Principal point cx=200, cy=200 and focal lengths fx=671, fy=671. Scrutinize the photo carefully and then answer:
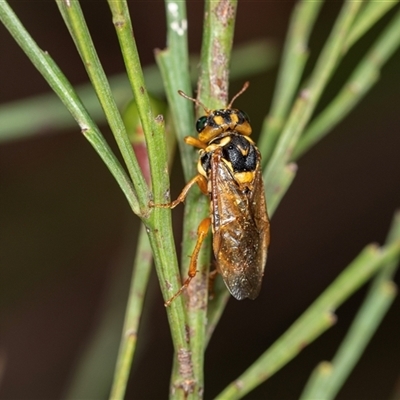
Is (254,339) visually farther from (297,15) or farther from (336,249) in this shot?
(297,15)

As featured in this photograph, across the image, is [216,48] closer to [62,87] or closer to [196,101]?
[196,101]

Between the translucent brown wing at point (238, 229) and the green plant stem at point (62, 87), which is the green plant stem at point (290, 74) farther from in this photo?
the green plant stem at point (62, 87)

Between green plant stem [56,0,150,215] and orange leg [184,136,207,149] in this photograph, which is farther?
orange leg [184,136,207,149]

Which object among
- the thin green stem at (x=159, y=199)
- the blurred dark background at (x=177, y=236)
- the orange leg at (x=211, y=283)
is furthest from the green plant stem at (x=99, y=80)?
the blurred dark background at (x=177, y=236)

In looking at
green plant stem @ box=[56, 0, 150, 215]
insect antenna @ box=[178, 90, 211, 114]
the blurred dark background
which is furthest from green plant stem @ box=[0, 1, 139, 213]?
the blurred dark background

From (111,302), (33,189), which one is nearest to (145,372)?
(33,189)

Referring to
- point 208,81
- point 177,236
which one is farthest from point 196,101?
point 177,236

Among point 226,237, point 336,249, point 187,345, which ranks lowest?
point 187,345

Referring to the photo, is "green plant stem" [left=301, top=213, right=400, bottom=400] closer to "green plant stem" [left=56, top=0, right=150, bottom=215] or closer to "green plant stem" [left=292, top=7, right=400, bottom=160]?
"green plant stem" [left=292, top=7, right=400, bottom=160]
